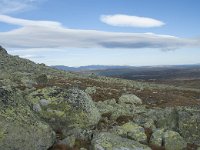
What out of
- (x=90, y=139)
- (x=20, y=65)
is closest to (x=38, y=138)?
(x=90, y=139)

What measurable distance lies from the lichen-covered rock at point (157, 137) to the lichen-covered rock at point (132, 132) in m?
0.62

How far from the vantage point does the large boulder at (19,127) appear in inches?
850

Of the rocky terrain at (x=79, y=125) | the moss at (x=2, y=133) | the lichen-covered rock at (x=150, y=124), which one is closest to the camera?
the moss at (x=2, y=133)

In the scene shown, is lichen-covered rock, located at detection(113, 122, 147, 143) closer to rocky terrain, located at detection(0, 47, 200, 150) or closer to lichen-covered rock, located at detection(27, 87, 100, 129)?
rocky terrain, located at detection(0, 47, 200, 150)

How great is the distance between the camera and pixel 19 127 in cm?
2206

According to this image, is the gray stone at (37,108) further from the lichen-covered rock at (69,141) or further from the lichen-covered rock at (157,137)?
the lichen-covered rock at (157,137)

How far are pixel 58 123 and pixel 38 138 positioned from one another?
479 cm

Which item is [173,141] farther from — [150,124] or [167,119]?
[167,119]

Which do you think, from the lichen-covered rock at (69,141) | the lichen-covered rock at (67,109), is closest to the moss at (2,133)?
the lichen-covered rock at (69,141)

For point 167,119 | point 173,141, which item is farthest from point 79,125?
point 167,119

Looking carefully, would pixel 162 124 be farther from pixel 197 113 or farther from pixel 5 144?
pixel 5 144

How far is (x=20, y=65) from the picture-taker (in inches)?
4594

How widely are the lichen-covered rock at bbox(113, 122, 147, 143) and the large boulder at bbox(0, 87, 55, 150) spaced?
18.3 feet

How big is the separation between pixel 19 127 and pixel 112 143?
622 centimetres
